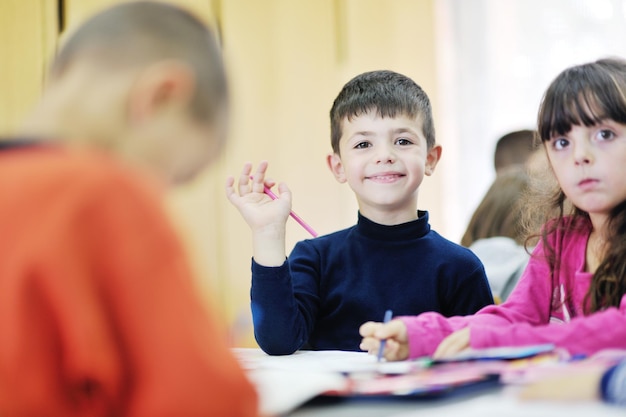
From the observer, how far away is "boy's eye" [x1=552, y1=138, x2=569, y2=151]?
3.65 feet

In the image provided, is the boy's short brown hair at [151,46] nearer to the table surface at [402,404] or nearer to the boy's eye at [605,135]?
the table surface at [402,404]

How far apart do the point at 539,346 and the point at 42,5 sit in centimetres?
253

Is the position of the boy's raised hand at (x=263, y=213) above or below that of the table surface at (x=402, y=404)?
above

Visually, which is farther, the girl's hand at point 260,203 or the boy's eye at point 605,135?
the girl's hand at point 260,203

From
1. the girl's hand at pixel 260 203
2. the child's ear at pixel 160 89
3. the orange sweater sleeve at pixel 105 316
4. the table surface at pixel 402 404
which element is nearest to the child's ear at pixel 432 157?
the girl's hand at pixel 260 203

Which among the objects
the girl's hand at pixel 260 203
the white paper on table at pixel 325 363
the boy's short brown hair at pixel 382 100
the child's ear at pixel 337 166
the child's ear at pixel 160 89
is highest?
the boy's short brown hair at pixel 382 100

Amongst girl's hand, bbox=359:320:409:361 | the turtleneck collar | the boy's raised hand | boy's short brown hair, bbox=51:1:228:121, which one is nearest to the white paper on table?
girl's hand, bbox=359:320:409:361

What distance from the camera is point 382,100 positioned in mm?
1439

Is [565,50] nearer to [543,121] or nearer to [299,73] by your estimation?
[299,73]

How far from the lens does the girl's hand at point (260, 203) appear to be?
4.09ft

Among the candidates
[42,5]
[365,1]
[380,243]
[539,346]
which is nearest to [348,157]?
[380,243]

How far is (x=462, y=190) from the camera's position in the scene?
3.72 m

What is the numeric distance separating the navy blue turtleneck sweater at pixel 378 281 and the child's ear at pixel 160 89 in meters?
0.71

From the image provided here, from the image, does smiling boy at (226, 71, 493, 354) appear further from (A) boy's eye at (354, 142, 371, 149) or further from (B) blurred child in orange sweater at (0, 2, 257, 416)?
(B) blurred child in orange sweater at (0, 2, 257, 416)
